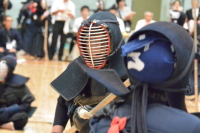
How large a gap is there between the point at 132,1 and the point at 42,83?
8.07 meters

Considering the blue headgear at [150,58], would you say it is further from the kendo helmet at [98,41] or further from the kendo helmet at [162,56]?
the kendo helmet at [98,41]

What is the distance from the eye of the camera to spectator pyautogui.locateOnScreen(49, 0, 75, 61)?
33.1 ft

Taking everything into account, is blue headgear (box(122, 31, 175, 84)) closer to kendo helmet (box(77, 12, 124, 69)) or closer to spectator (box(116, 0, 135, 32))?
kendo helmet (box(77, 12, 124, 69))

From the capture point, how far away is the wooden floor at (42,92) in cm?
498

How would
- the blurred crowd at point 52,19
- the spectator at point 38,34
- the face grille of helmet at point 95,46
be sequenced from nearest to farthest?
the face grille of helmet at point 95,46 < the blurred crowd at point 52,19 < the spectator at point 38,34

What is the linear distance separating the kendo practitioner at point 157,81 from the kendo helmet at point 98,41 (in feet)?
2.42

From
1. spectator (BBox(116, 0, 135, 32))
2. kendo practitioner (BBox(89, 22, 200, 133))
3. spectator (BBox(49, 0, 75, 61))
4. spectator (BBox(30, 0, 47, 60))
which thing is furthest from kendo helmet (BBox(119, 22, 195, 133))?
spectator (BBox(30, 0, 47, 60))

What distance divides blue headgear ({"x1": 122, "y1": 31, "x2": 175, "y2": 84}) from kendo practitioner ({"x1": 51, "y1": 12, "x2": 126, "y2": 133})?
73 cm

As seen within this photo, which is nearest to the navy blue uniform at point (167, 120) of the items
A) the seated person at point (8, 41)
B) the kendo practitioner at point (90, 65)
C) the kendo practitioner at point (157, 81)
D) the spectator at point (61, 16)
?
the kendo practitioner at point (157, 81)

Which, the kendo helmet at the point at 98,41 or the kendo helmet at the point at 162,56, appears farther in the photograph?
the kendo helmet at the point at 98,41

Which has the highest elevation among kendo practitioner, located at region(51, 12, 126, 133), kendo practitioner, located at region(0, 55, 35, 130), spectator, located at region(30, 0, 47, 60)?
kendo practitioner, located at region(51, 12, 126, 133)

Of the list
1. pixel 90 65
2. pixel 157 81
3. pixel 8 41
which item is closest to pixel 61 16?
pixel 8 41

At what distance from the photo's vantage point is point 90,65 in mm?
2244

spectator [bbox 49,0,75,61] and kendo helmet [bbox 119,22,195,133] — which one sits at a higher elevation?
kendo helmet [bbox 119,22,195,133]
